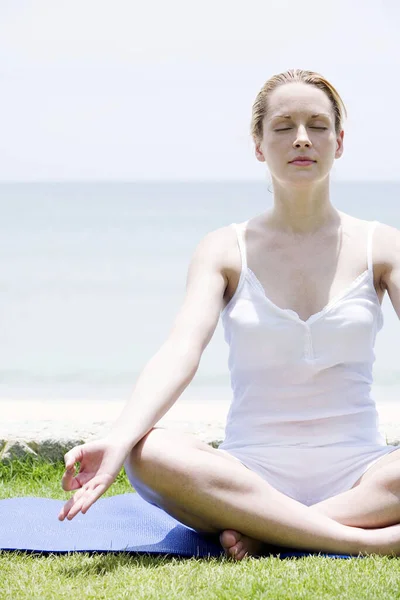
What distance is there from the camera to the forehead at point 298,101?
320 centimetres

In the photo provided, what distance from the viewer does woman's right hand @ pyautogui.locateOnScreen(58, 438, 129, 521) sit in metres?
Result: 2.70

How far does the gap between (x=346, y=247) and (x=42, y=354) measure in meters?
6.63

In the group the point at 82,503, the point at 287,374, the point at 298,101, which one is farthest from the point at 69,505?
the point at 298,101

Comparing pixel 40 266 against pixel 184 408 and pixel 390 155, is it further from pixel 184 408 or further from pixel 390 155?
pixel 390 155

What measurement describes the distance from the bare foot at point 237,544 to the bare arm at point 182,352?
0.33 metres

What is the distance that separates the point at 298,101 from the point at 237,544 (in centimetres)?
123

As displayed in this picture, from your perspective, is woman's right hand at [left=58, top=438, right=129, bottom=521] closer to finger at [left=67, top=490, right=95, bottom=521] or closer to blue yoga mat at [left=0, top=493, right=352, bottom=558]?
finger at [left=67, top=490, right=95, bottom=521]

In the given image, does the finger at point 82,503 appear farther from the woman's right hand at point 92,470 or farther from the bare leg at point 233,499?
the bare leg at point 233,499

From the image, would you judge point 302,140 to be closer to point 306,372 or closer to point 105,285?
point 306,372

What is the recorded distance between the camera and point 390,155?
30516 millimetres

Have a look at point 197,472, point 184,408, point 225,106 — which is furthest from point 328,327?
point 225,106

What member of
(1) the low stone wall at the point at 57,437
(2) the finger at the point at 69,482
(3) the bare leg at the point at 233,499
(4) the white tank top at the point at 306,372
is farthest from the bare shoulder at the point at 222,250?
(1) the low stone wall at the point at 57,437

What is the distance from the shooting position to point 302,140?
3137mm

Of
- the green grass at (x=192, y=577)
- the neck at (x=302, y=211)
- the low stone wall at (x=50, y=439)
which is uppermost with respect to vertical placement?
the neck at (x=302, y=211)
